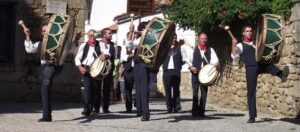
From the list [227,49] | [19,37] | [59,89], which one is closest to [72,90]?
[59,89]

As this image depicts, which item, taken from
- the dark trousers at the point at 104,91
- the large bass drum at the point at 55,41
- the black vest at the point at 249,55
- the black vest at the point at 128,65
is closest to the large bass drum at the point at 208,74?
the black vest at the point at 249,55

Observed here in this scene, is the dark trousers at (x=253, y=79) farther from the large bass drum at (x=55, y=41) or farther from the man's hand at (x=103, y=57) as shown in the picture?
the large bass drum at (x=55, y=41)

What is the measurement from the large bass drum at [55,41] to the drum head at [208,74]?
8.30 feet

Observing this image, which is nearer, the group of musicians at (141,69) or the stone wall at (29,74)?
the group of musicians at (141,69)

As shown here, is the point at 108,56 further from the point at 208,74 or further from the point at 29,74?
the point at 29,74

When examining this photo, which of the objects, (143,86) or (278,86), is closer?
(143,86)

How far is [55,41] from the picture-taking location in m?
9.40

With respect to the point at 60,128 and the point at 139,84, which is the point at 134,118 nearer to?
the point at 139,84

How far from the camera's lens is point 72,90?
1400 centimetres

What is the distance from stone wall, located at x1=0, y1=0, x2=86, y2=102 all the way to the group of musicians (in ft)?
7.51

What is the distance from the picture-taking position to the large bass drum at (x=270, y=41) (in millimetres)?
9383

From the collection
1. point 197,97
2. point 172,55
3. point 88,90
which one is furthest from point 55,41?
point 172,55

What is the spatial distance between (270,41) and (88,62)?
131 inches

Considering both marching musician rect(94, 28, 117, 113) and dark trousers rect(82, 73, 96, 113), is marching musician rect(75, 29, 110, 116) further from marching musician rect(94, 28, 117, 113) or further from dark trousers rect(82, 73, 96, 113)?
marching musician rect(94, 28, 117, 113)
